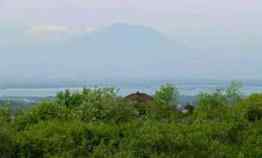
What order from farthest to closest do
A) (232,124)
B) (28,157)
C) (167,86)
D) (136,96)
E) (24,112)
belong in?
(136,96)
(167,86)
(24,112)
(232,124)
(28,157)

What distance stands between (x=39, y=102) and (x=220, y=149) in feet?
11.1

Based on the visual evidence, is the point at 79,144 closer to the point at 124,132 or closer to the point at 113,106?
the point at 124,132

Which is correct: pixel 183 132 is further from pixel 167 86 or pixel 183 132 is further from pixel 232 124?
pixel 167 86

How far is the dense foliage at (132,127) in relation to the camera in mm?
9180

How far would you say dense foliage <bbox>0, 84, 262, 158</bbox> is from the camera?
9.18 meters

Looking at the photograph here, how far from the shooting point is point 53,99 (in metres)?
11.9

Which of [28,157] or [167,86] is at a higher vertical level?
[167,86]

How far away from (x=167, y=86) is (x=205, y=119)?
1617mm

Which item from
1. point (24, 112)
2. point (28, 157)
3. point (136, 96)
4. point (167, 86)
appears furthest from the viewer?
point (136, 96)

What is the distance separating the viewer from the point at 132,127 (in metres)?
10.2

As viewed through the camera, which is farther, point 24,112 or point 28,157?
point 24,112

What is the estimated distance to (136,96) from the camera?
14539 mm

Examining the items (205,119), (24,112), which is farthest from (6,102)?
(205,119)

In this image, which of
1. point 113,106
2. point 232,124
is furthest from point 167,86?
point 232,124
